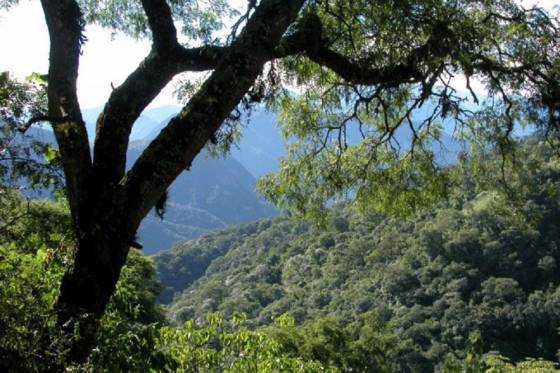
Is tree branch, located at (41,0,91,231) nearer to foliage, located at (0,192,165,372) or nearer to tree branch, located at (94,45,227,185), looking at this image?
tree branch, located at (94,45,227,185)

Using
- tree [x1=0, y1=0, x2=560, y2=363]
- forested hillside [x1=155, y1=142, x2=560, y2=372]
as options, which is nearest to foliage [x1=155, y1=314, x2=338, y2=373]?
tree [x1=0, y1=0, x2=560, y2=363]

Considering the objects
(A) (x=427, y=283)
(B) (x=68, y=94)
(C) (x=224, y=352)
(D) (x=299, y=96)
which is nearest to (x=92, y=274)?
(B) (x=68, y=94)

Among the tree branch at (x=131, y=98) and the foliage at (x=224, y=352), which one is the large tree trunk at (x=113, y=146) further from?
the foliage at (x=224, y=352)

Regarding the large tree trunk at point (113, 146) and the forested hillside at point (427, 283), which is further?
the forested hillside at point (427, 283)

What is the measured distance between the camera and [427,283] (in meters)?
71.8

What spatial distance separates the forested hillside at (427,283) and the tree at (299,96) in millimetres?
32793

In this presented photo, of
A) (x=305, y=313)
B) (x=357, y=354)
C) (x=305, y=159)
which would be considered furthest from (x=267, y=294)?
(x=305, y=159)

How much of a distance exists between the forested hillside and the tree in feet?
108

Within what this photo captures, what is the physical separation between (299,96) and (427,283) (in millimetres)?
68134

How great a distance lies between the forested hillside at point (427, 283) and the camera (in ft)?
192

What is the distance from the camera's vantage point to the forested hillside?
58.4m

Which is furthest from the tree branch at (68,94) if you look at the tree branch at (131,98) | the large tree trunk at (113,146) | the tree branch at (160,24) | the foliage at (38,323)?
the tree branch at (160,24)

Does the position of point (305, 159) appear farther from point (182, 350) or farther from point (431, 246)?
point (431, 246)

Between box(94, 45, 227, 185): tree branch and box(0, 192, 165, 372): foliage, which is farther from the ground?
box(94, 45, 227, 185): tree branch
